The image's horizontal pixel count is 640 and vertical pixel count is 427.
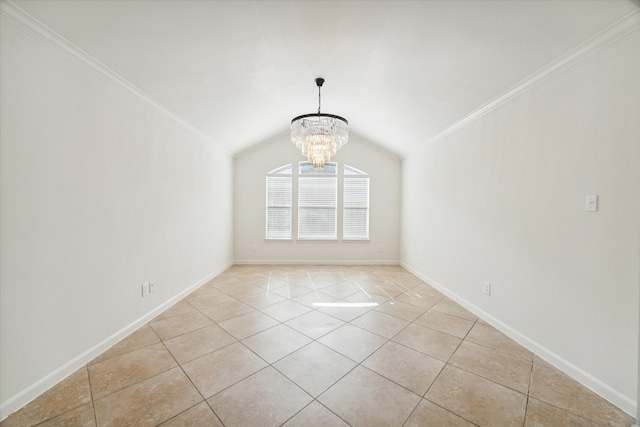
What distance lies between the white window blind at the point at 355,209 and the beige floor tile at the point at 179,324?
340 cm

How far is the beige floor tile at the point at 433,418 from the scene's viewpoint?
4.52ft

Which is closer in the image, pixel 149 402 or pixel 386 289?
pixel 149 402

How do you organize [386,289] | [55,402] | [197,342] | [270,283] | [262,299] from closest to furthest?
[55,402] < [197,342] < [262,299] < [386,289] < [270,283]

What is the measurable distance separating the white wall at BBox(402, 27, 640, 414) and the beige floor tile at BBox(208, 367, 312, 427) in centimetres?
199

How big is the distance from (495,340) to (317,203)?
3897 millimetres

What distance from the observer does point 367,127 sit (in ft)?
15.7

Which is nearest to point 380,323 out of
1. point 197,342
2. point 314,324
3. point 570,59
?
point 314,324

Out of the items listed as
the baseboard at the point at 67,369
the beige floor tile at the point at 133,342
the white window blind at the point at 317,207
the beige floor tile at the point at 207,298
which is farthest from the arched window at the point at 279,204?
the beige floor tile at the point at 133,342

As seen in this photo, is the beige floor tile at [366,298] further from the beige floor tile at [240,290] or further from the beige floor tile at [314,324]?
the beige floor tile at [240,290]

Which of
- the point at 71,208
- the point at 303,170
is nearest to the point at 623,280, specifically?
the point at 71,208

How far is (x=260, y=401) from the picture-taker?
1.54 meters

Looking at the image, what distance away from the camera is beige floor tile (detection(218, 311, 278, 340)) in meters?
2.42

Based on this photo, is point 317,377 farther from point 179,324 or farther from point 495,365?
point 179,324

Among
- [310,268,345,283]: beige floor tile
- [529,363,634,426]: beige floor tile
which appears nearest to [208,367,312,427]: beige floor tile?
[529,363,634,426]: beige floor tile
